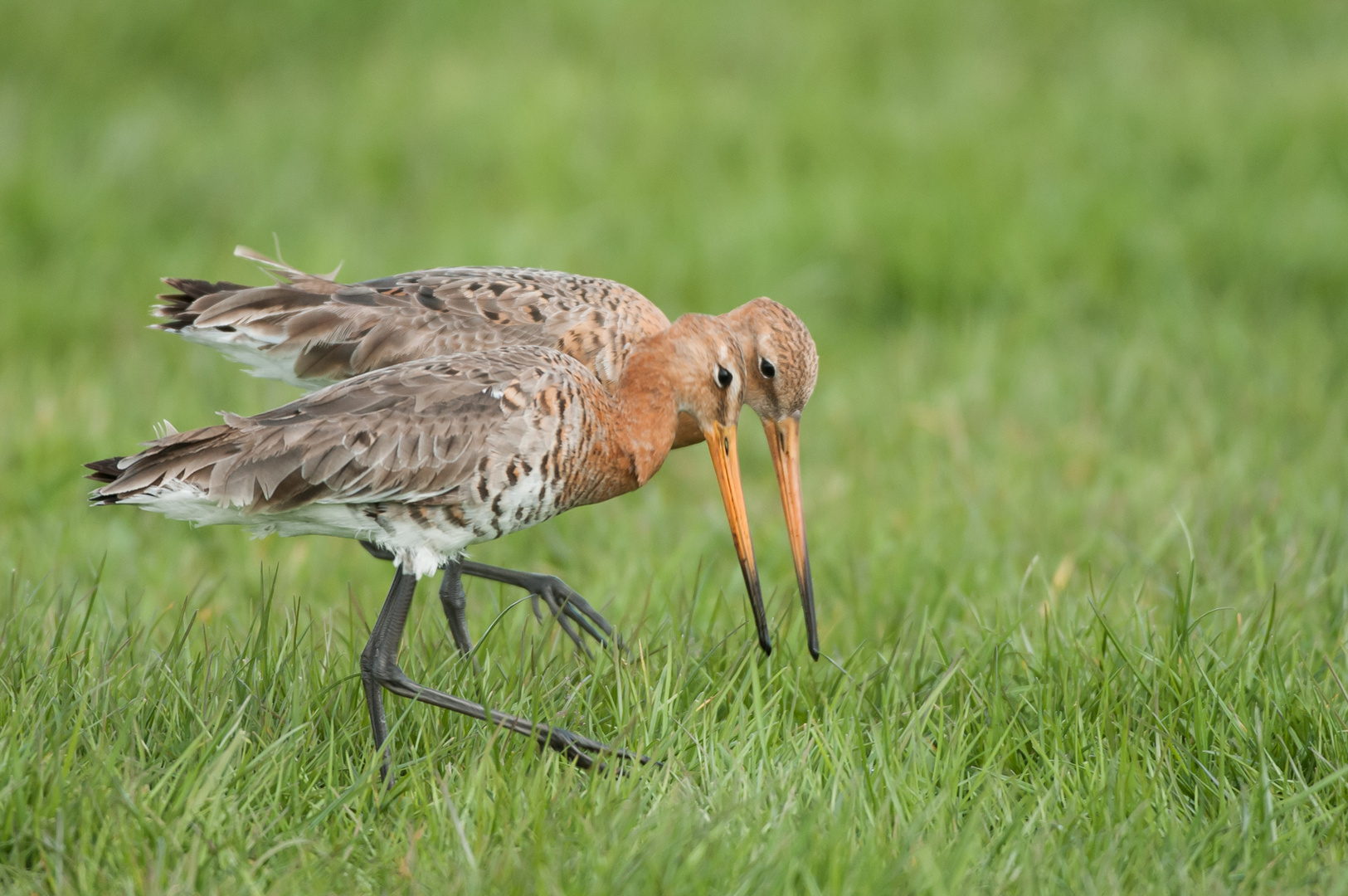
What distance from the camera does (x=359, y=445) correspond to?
3.54m

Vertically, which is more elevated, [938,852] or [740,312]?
[740,312]

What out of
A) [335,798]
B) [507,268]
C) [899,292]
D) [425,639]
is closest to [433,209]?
[899,292]

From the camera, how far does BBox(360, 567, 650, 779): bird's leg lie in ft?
11.1

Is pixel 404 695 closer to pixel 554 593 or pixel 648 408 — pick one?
pixel 554 593

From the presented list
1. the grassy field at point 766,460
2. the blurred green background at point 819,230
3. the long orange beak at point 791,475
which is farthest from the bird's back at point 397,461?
the blurred green background at point 819,230

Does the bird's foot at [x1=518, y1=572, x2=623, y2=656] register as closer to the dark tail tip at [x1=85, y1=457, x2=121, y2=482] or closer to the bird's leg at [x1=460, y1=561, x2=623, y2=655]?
the bird's leg at [x1=460, y1=561, x2=623, y2=655]

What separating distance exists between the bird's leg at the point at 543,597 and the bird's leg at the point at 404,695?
1.41 ft

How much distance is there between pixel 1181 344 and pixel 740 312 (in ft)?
14.8

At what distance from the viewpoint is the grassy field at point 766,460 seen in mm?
3062

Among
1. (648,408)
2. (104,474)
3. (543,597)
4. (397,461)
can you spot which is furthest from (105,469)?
(648,408)

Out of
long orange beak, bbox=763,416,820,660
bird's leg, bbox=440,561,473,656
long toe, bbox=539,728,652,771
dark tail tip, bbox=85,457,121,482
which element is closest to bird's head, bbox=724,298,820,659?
long orange beak, bbox=763,416,820,660

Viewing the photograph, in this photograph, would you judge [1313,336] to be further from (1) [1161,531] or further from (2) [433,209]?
(2) [433,209]

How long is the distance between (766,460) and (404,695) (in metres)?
3.44

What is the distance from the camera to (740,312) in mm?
4051
